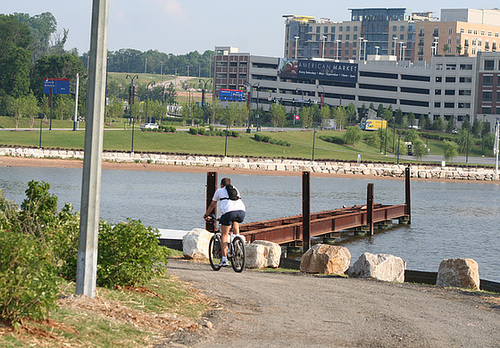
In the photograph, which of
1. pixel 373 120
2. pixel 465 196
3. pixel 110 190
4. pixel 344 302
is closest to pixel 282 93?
pixel 373 120

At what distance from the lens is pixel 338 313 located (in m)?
11.7

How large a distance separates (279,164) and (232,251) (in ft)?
282

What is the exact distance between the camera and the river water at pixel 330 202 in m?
37.7

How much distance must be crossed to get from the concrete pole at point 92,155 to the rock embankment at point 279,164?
81.5 metres

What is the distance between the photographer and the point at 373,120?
158625 millimetres

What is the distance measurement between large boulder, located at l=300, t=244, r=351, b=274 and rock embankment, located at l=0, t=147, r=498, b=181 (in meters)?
74.5

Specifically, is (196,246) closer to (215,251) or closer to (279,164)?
(215,251)

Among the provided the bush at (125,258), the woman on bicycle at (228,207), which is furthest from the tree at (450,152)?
the bush at (125,258)

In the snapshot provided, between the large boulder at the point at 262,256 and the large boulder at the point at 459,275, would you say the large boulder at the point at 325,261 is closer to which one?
the large boulder at the point at 262,256

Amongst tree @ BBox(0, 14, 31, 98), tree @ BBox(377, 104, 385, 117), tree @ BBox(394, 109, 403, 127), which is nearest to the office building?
tree @ BBox(377, 104, 385, 117)

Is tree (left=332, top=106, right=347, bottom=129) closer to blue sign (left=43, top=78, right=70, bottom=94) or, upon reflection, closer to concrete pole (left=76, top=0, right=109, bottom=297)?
blue sign (left=43, top=78, right=70, bottom=94)

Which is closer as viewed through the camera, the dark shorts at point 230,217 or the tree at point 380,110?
the dark shorts at point 230,217

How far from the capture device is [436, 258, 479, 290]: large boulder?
1741cm

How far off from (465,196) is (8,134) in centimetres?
6669
